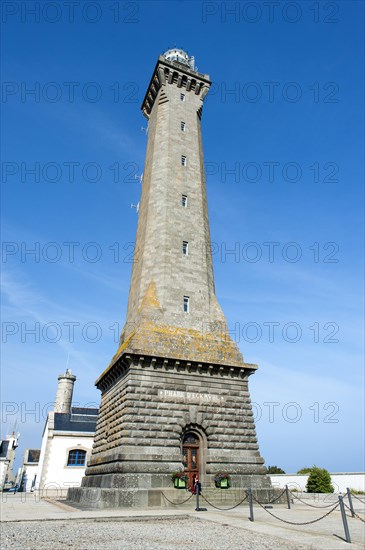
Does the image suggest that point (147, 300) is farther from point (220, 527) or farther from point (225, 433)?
point (220, 527)

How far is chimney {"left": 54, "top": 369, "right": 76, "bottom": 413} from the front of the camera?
47938 millimetres

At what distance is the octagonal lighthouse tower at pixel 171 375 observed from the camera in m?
17.5

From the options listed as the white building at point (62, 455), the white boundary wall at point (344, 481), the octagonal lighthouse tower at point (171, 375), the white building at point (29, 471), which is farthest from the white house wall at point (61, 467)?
the white boundary wall at point (344, 481)

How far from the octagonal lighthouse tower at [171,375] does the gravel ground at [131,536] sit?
5.42 meters

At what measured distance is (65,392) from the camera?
48969mm

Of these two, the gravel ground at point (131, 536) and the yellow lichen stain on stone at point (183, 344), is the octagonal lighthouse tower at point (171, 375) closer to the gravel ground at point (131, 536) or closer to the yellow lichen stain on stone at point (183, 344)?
the yellow lichen stain on stone at point (183, 344)

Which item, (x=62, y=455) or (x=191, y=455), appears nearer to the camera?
(x=191, y=455)

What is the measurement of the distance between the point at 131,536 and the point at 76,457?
32.0 metres

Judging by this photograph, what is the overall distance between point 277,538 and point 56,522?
21.6 ft

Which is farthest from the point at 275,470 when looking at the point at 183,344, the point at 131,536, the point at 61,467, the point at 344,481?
the point at 131,536

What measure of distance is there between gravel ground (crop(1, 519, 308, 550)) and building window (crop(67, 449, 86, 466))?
28.4m

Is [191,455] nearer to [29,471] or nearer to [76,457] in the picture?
[76,457]

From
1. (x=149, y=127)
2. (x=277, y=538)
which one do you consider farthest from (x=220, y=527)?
(x=149, y=127)

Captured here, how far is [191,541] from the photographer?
28.0 ft
